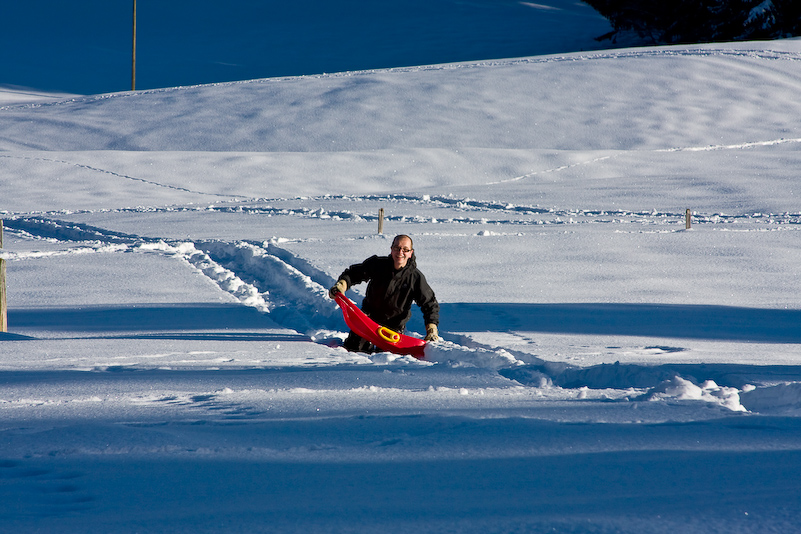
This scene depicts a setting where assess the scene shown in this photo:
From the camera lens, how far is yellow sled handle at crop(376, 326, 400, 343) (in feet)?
19.1

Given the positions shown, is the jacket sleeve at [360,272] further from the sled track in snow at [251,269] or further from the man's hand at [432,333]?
the sled track in snow at [251,269]

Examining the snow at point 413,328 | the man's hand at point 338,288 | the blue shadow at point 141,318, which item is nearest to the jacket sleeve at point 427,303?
the snow at point 413,328

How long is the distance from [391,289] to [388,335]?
1.52 ft

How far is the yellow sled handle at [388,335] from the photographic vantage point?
19.1 feet

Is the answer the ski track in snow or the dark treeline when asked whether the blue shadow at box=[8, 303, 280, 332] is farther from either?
the dark treeline

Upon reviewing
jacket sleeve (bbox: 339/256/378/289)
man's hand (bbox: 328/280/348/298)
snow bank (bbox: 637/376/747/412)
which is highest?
jacket sleeve (bbox: 339/256/378/289)

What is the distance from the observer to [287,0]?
197 ft

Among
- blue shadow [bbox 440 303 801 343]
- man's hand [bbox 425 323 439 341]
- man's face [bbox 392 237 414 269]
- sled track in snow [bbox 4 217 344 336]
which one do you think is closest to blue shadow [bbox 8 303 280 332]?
sled track in snow [bbox 4 217 344 336]

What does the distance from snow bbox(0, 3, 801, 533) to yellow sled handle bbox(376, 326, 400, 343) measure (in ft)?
1.29

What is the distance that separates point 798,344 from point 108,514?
17.3 feet

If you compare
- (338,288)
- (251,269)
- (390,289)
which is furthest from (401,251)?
(251,269)

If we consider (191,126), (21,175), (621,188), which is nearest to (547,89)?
(621,188)

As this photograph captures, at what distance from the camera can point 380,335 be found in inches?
230

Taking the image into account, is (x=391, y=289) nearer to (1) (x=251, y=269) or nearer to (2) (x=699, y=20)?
(1) (x=251, y=269)
